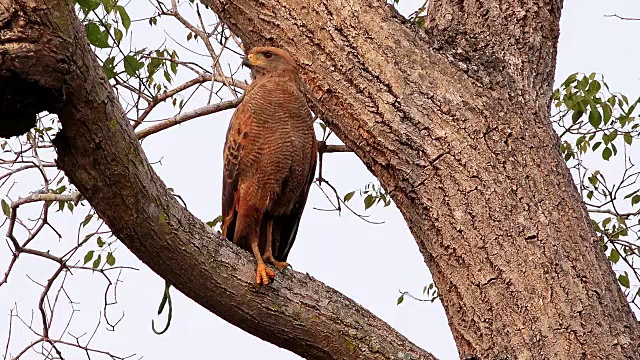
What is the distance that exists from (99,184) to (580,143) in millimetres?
3766

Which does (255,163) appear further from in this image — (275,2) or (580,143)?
(580,143)

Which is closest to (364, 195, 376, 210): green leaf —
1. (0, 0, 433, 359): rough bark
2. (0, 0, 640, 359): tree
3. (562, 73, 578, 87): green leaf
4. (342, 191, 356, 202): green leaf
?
(342, 191, 356, 202): green leaf

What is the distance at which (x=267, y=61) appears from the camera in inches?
153

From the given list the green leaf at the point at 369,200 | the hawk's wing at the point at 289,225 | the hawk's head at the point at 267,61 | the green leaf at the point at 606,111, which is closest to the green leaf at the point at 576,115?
the green leaf at the point at 606,111

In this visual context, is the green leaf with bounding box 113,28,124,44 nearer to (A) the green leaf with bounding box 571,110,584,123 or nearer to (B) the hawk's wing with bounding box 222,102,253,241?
(B) the hawk's wing with bounding box 222,102,253,241

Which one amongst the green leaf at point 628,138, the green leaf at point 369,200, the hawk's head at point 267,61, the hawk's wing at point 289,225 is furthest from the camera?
the green leaf at point 369,200

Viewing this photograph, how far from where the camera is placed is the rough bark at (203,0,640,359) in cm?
290

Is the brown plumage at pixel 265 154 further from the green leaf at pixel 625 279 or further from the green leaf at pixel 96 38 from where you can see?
the green leaf at pixel 625 279

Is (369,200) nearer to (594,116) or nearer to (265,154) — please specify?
(594,116)

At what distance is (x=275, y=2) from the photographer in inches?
131

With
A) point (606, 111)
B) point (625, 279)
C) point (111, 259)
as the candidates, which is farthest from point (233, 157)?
point (625, 279)

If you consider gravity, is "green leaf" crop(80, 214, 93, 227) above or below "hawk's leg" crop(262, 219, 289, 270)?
above

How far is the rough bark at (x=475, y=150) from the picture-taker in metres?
2.90

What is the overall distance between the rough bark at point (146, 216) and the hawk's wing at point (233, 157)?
1082 mm
